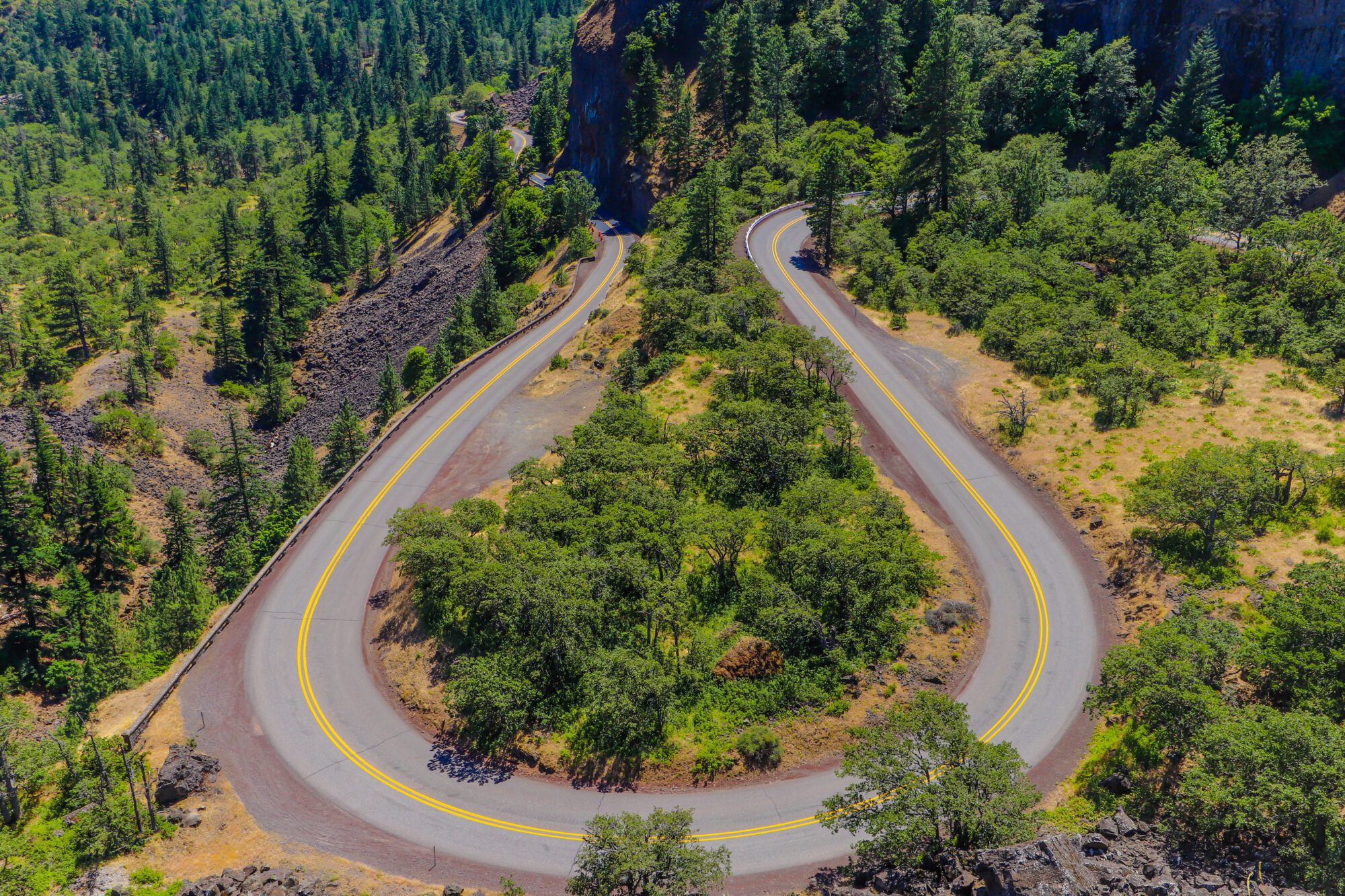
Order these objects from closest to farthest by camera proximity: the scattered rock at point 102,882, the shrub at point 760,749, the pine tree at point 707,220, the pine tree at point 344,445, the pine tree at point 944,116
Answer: the scattered rock at point 102,882 → the shrub at point 760,749 → the pine tree at point 707,220 → the pine tree at point 344,445 → the pine tree at point 944,116

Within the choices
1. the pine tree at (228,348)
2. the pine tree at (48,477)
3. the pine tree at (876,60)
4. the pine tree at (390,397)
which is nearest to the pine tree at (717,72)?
the pine tree at (876,60)

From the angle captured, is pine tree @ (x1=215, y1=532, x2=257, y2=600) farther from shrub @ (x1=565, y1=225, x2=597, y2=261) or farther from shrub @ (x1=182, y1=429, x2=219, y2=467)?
shrub @ (x1=565, y1=225, x2=597, y2=261)

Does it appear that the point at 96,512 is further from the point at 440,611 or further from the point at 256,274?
the point at 256,274

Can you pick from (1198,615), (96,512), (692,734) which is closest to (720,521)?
(692,734)

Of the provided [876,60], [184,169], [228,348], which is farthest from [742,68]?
[184,169]

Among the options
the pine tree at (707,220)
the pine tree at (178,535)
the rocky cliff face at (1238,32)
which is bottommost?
the pine tree at (178,535)

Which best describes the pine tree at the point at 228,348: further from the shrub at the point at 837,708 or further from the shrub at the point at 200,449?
the shrub at the point at 837,708

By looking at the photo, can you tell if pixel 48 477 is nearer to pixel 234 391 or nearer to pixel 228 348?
pixel 234 391

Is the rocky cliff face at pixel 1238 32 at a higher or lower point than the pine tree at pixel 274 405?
higher
